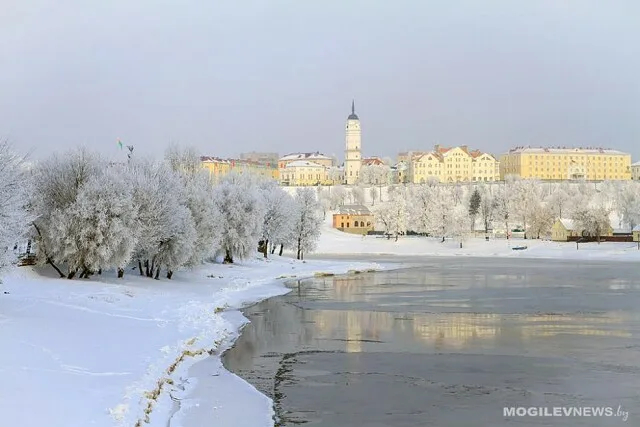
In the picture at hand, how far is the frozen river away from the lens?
17844mm

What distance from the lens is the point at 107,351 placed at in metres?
21.6

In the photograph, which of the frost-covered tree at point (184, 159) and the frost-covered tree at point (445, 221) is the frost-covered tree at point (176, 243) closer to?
the frost-covered tree at point (184, 159)

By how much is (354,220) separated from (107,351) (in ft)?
456

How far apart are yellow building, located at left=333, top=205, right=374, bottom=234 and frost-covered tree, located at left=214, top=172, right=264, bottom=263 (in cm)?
9105

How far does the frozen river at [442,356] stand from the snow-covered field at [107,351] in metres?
1.35

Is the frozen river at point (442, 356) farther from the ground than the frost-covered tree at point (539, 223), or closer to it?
closer to it

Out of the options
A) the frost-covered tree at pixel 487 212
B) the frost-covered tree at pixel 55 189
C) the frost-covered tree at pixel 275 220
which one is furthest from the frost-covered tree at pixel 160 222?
the frost-covered tree at pixel 487 212

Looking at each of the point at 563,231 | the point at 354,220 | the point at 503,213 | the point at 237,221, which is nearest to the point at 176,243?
the point at 237,221

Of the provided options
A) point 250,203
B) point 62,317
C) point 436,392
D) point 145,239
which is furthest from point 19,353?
point 250,203

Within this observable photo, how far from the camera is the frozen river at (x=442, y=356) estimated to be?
58.5ft

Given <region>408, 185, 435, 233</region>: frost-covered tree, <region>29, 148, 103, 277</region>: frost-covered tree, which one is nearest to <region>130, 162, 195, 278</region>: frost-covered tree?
<region>29, 148, 103, 277</region>: frost-covered tree

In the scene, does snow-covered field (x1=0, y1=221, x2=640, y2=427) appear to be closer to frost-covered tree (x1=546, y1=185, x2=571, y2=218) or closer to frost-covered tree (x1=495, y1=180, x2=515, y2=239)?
frost-covered tree (x1=495, y1=180, x2=515, y2=239)

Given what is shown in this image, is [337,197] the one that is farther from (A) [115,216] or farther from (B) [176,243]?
(A) [115,216]

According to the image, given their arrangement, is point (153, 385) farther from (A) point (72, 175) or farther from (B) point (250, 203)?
(B) point (250, 203)
